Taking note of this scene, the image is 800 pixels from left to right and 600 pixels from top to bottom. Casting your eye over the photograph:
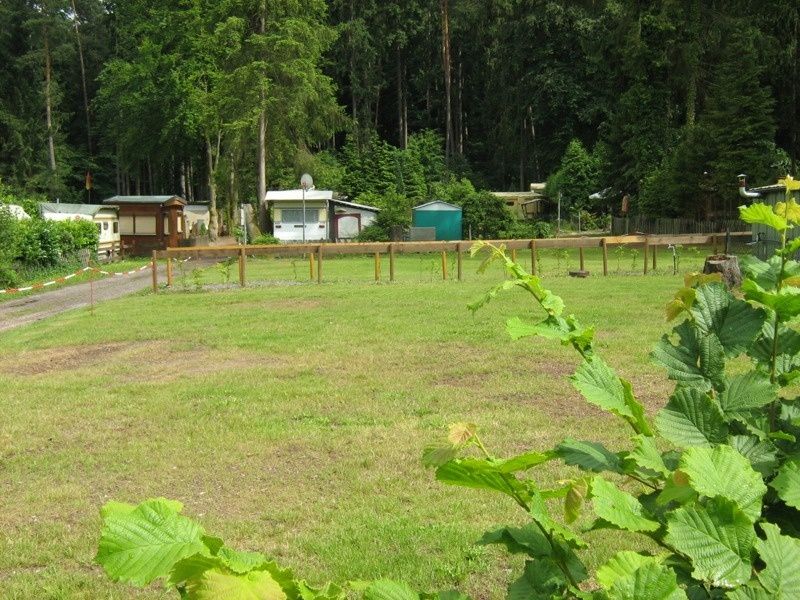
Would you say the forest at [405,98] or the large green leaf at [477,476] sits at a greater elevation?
the forest at [405,98]

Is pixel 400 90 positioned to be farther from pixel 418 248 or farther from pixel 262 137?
pixel 418 248

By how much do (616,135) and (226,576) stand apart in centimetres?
4305

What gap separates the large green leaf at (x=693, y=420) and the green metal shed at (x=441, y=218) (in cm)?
3893

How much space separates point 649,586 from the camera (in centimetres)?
89

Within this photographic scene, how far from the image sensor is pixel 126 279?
26.5 meters

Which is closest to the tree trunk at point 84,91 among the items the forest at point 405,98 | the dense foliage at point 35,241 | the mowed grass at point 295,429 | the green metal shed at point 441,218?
the forest at point 405,98

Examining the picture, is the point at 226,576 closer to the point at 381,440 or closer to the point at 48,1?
the point at 381,440

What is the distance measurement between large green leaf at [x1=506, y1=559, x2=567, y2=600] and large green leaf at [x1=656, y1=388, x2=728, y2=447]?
0.25 meters

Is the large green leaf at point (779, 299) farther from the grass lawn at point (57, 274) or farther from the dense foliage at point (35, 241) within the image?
the dense foliage at point (35, 241)

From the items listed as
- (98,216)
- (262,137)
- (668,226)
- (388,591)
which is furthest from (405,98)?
(388,591)

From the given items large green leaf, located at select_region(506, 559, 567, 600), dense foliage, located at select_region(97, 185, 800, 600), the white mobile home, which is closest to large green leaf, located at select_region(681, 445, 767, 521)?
dense foliage, located at select_region(97, 185, 800, 600)

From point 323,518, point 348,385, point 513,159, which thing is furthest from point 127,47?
point 323,518

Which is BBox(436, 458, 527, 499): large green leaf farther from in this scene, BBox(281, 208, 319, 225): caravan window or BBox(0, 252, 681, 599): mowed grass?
BBox(281, 208, 319, 225): caravan window

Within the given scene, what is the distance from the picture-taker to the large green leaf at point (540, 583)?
114cm
